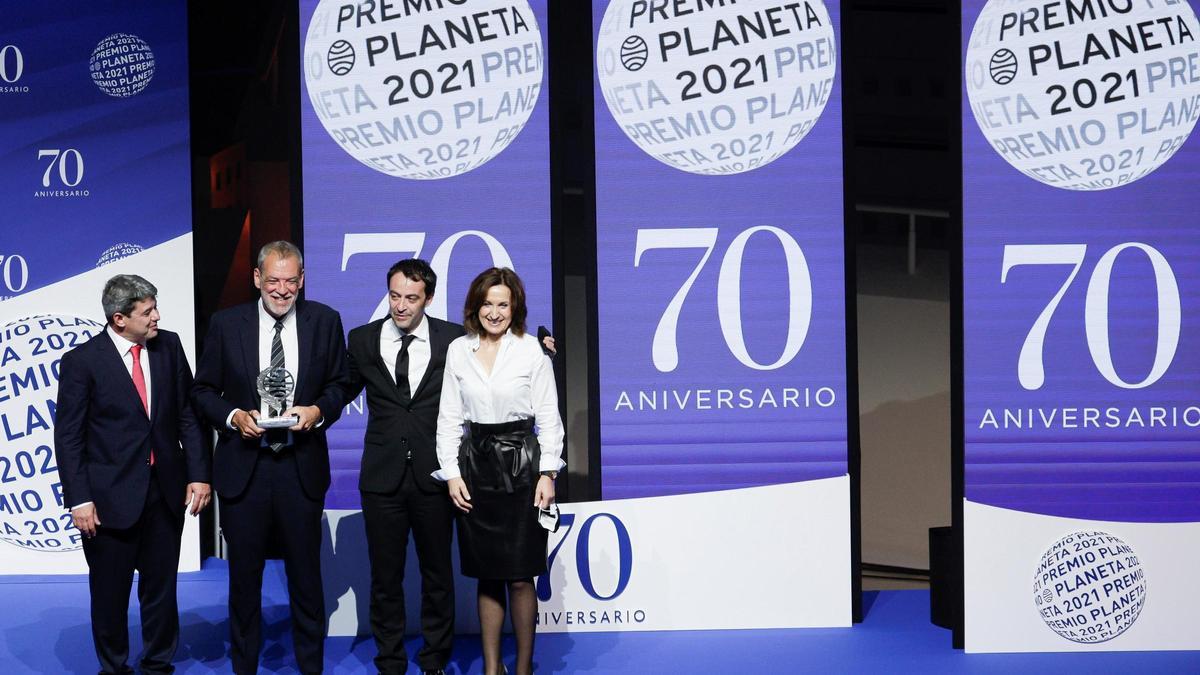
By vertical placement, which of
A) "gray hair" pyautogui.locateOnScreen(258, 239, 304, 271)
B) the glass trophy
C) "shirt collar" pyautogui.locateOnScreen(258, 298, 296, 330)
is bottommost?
the glass trophy

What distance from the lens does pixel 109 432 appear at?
4324 millimetres

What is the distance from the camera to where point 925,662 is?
4.73 metres

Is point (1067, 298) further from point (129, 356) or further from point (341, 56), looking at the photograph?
point (129, 356)

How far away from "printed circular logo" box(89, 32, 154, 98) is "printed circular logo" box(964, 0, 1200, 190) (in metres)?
3.83

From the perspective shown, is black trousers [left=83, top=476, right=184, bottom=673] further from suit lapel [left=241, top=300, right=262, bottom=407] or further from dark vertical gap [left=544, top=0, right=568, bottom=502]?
dark vertical gap [left=544, top=0, right=568, bottom=502]

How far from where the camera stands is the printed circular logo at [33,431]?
6176 millimetres

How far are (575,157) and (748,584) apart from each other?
2753mm

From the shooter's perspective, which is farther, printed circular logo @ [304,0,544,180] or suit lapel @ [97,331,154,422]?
printed circular logo @ [304,0,544,180]

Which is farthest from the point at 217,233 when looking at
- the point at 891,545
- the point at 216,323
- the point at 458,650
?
the point at 891,545

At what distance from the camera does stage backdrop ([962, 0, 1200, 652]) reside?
4879 mm

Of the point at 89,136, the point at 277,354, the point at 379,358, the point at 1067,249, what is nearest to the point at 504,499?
the point at 379,358

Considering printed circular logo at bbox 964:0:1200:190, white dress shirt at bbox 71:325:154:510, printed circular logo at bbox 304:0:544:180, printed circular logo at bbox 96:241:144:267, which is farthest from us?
printed circular logo at bbox 96:241:144:267

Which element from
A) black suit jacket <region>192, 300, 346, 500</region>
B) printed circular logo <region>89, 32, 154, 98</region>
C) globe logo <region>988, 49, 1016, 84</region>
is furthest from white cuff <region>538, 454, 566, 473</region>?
printed circular logo <region>89, 32, 154, 98</region>

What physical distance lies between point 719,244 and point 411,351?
1.38 metres
